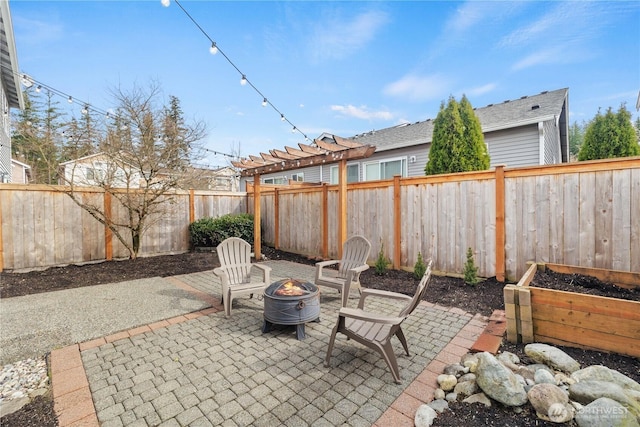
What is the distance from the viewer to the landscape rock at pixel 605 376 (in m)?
1.88

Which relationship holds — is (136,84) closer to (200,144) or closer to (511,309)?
(200,144)

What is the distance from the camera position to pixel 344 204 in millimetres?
5574

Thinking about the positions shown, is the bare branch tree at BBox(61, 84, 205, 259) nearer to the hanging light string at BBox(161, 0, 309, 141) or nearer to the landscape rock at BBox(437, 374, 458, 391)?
the hanging light string at BBox(161, 0, 309, 141)

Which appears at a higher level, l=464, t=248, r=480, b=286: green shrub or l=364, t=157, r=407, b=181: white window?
l=364, t=157, r=407, b=181: white window

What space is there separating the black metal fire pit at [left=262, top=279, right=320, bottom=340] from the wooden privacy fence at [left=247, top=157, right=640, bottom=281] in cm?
288

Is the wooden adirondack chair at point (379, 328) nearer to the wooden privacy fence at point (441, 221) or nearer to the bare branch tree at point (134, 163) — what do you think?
the wooden privacy fence at point (441, 221)

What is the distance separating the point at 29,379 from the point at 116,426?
124 centimetres

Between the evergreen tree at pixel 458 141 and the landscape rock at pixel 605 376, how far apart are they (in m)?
5.36

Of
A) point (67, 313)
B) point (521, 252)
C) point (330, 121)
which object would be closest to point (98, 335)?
point (67, 313)

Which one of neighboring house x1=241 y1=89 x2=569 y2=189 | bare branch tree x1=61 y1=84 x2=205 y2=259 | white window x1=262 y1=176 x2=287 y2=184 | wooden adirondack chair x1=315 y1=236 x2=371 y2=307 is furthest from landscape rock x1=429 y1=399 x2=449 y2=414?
white window x1=262 y1=176 x2=287 y2=184

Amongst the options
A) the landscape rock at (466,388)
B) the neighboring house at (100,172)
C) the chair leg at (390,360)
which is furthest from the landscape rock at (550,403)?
the neighboring house at (100,172)

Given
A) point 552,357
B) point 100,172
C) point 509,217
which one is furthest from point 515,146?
point 100,172

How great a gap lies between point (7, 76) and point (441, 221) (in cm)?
1339

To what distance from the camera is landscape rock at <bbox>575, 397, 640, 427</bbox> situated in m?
1.52
